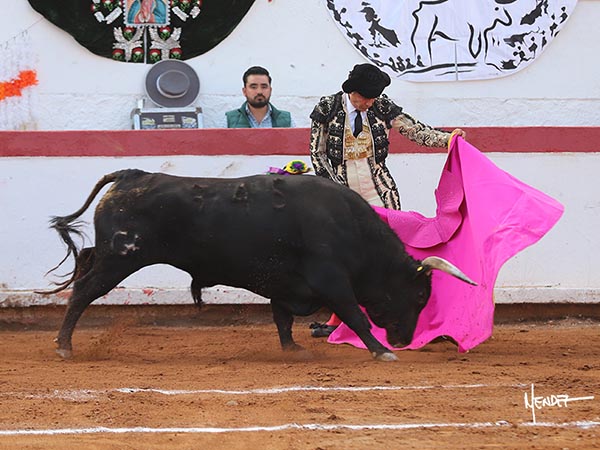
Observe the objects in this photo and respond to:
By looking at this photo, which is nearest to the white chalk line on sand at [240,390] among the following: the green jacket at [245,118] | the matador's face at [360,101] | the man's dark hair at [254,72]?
the matador's face at [360,101]

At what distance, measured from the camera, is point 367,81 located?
6488 mm

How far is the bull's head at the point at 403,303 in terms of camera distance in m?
6.33

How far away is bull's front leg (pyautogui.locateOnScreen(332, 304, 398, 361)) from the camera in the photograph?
5.96m

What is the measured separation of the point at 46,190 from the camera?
26.2 ft

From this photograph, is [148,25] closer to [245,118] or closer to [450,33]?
[245,118]

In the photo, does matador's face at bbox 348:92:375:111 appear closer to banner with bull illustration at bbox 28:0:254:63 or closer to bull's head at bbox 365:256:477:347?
bull's head at bbox 365:256:477:347

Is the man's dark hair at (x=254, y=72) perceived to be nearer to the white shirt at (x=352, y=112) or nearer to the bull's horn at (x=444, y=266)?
the white shirt at (x=352, y=112)

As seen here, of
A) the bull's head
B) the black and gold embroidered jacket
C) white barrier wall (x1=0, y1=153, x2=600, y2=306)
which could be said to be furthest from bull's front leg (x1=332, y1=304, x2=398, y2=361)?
white barrier wall (x1=0, y1=153, x2=600, y2=306)

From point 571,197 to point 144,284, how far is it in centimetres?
304

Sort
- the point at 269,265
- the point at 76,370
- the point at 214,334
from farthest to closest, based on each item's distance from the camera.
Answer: the point at 214,334 < the point at 269,265 < the point at 76,370

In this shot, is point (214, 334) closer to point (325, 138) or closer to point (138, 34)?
point (325, 138)

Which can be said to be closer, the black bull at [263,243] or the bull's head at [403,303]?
the black bull at [263,243]

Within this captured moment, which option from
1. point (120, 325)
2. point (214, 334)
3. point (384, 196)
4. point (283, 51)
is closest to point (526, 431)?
point (384, 196)

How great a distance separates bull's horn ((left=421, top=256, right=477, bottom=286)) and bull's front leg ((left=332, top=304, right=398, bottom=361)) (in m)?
0.46
